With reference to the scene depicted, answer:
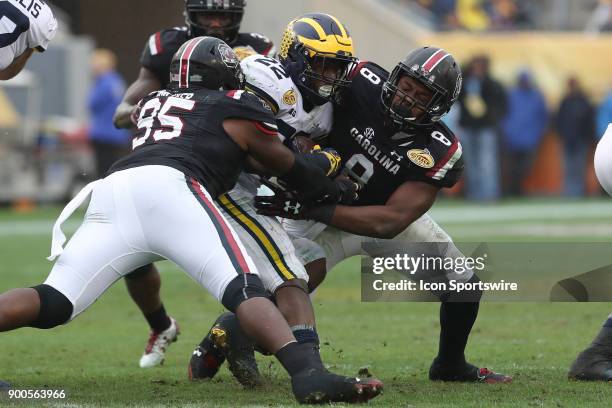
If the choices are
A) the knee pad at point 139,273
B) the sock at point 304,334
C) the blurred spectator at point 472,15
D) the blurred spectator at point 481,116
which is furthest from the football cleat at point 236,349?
the blurred spectator at point 472,15

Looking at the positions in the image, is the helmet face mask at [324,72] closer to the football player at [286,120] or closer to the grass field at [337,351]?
the football player at [286,120]

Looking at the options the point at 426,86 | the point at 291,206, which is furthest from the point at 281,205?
the point at 426,86

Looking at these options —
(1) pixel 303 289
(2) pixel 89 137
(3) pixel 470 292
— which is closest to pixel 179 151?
(1) pixel 303 289

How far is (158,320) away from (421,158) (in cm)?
176

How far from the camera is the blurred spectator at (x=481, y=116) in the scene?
15594 mm

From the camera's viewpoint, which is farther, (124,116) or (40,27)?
(124,116)

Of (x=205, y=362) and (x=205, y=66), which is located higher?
(x=205, y=66)

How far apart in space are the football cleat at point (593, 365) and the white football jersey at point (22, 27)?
2732mm

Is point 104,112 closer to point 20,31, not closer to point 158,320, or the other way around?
point 158,320

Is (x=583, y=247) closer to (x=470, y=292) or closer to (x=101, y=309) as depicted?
(x=470, y=292)

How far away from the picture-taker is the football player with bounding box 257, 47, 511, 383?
5160 millimetres

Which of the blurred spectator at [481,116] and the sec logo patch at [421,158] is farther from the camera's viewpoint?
the blurred spectator at [481,116]

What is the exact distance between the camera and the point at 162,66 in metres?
6.43

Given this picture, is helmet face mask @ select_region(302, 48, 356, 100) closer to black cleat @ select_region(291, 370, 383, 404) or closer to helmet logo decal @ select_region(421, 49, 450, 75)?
helmet logo decal @ select_region(421, 49, 450, 75)
